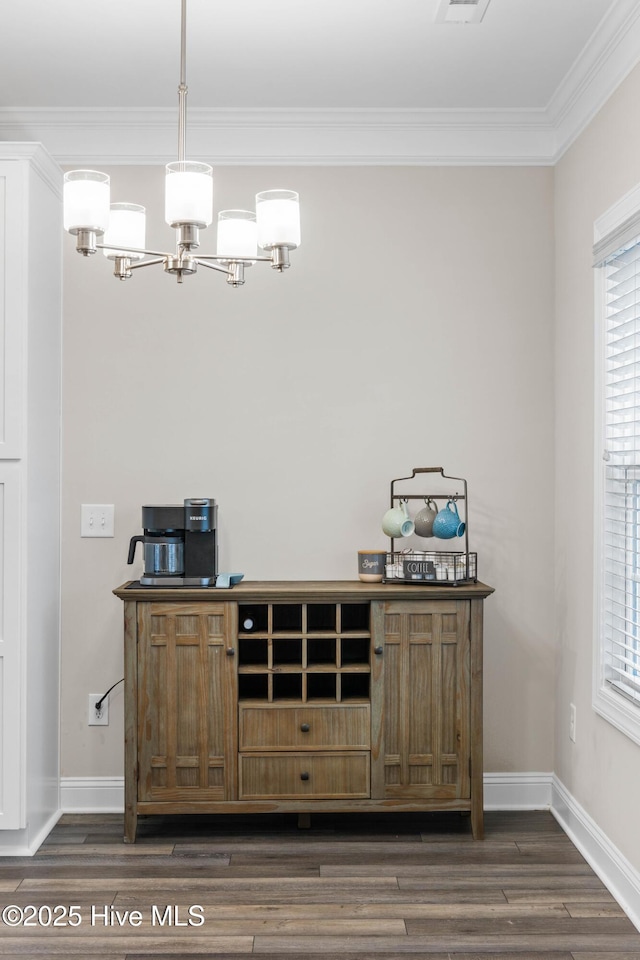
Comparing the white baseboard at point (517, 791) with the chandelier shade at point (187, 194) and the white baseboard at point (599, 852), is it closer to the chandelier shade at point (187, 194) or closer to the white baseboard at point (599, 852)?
the white baseboard at point (599, 852)

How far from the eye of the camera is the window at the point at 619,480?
A: 8.72 feet

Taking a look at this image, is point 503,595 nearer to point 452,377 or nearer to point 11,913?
point 452,377

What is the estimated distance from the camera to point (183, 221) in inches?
75.9

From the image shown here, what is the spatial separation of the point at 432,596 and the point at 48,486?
5.03ft

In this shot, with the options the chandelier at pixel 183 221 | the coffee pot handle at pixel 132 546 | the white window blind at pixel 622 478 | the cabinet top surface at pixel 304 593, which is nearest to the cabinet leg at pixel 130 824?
the cabinet top surface at pixel 304 593

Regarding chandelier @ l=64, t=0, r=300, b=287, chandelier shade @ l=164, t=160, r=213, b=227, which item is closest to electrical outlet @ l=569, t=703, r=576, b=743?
chandelier @ l=64, t=0, r=300, b=287

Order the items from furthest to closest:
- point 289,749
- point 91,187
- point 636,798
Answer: point 289,749
point 636,798
point 91,187

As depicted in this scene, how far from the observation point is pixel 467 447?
3457 millimetres

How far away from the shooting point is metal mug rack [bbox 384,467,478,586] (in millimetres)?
3150

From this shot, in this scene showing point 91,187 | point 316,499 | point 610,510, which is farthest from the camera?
point 316,499

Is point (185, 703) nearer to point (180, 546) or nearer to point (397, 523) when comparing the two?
point (180, 546)

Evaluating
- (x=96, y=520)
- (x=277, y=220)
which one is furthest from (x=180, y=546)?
(x=277, y=220)

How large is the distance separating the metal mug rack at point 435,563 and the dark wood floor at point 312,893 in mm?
951

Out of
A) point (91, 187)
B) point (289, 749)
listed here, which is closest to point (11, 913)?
point (289, 749)
